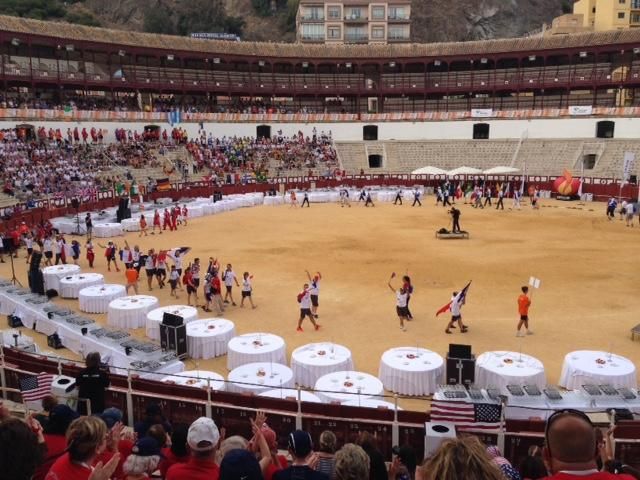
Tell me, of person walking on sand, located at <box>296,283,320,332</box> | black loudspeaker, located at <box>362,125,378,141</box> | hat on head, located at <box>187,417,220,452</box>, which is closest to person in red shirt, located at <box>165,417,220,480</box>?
hat on head, located at <box>187,417,220,452</box>

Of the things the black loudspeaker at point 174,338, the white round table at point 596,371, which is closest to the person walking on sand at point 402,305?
the white round table at point 596,371

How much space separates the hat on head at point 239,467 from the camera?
13.9 ft

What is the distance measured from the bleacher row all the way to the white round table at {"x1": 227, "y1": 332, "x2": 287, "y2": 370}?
4526cm

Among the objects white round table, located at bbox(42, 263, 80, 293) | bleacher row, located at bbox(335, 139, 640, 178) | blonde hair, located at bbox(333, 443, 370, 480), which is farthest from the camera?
bleacher row, located at bbox(335, 139, 640, 178)

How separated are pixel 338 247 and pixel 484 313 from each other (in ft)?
36.5

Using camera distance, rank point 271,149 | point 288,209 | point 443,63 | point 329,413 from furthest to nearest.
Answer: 1. point 443,63
2. point 271,149
3. point 288,209
4. point 329,413

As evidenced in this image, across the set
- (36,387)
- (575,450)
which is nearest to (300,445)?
(575,450)

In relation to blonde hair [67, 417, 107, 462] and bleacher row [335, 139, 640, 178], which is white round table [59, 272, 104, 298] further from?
bleacher row [335, 139, 640, 178]

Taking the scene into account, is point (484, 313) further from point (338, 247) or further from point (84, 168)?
point (84, 168)

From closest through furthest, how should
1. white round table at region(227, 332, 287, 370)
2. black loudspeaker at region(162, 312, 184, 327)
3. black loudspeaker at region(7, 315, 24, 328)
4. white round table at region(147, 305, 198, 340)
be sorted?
white round table at region(227, 332, 287, 370) → black loudspeaker at region(162, 312, 184, 327) → white round table at region(147, 305, 198, 340) → black loudspeaker at region(7, 315, 24, 328)

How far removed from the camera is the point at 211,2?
11044 cm

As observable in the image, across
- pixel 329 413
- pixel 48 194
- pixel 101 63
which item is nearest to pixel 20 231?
pixel 48 194

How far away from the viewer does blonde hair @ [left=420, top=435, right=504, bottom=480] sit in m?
3.10

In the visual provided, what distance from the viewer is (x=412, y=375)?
12625 millimetres
